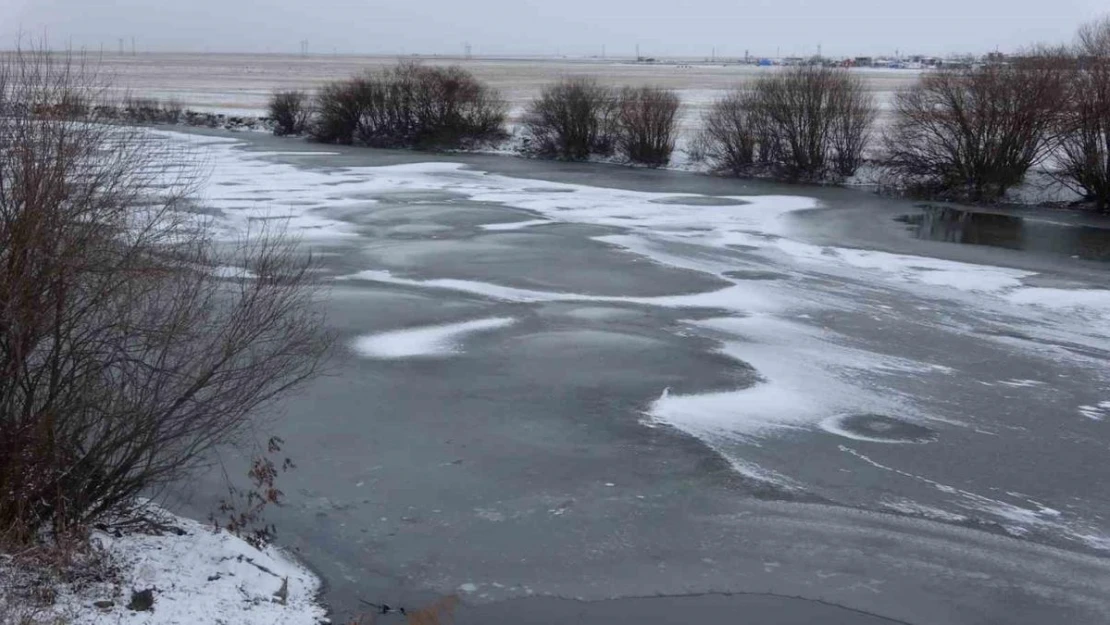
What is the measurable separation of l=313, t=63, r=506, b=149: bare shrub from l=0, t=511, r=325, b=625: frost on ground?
39143mm

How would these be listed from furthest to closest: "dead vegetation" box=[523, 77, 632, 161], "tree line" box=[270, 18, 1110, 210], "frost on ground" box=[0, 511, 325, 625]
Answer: "dead vegetation" box=[523, 77, 632, 161], "tree line" box=[270, 18, 1110, 210], "frost on ground" box=[0, 511, 325, 625]

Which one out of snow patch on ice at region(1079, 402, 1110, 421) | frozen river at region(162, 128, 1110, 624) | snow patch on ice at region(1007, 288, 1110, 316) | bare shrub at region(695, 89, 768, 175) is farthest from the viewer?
bare shrub at region(695, 89, 768, 175)

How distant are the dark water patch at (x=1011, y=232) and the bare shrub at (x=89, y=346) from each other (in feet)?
62.5

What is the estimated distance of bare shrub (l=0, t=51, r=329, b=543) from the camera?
725cm

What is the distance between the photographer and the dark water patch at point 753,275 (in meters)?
18.9

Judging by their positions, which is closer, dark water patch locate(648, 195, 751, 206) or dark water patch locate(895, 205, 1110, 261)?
dark water patch locate(895, 205, 1110, 261)

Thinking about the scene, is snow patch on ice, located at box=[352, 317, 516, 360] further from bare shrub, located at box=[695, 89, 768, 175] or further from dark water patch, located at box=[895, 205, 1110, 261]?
bare shrub, located at box=[695, 89, 768, 175]

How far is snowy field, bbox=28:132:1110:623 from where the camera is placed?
848 centimetres

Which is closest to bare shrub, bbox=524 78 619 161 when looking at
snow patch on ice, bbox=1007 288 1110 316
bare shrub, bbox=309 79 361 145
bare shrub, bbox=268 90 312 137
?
bare shrub, bbox=309 79 361 145

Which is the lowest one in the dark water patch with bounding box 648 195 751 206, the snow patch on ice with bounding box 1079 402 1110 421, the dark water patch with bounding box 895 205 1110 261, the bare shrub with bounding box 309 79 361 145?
the snow patch on ice with bounding box 1079 402 1110 421

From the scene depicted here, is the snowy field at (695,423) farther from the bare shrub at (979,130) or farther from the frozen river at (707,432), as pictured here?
the bare shrub at (979,130)

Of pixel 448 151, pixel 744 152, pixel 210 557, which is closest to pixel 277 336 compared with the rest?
pixel 210 557

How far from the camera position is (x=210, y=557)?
307 inches

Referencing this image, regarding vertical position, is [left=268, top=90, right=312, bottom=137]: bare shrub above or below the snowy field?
above
